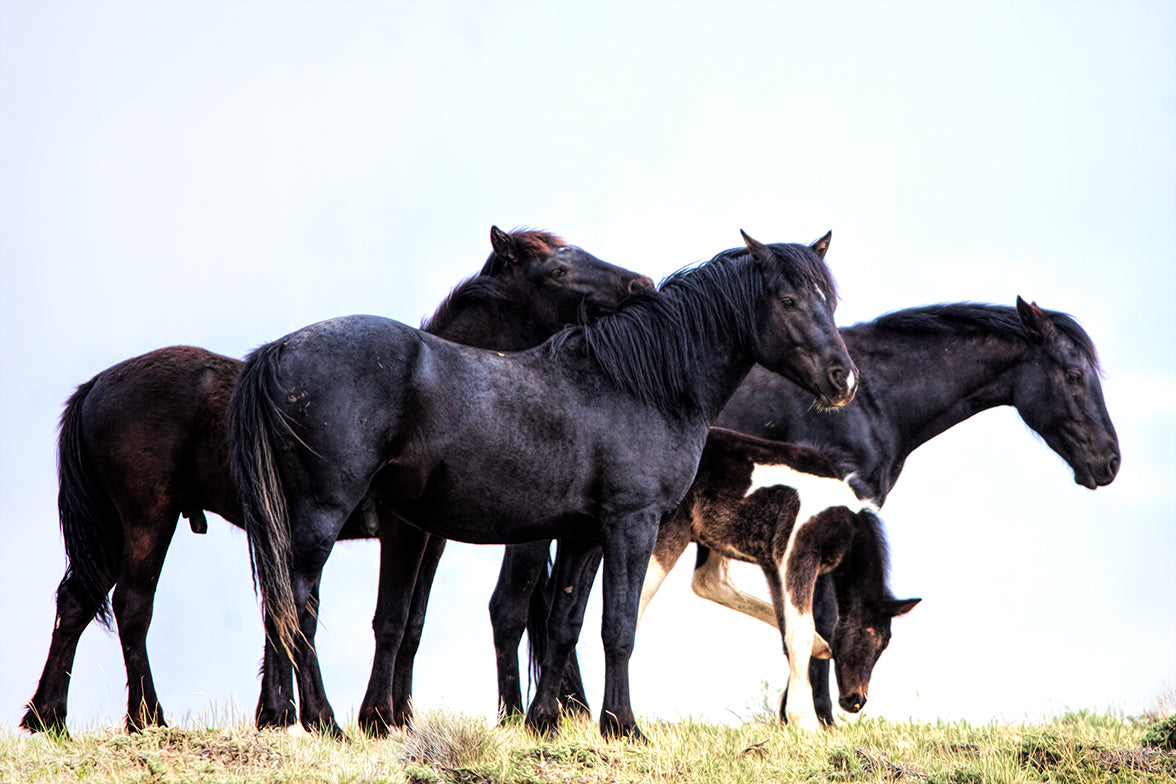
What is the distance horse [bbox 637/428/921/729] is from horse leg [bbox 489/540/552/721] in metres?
0.80

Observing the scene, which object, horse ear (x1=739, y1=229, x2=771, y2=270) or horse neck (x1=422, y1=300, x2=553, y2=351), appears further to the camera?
horse neck (x1=422, y1=300, x2=553, y2=351)

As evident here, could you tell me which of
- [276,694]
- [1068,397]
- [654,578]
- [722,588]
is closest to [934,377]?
[1068,397]

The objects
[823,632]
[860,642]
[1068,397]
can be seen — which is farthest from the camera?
[1068,397]

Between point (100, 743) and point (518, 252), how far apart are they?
4.30 metres

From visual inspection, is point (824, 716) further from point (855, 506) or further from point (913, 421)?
point (913, 421)

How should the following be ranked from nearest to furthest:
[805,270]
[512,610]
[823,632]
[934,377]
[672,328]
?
1. [805,270]
2. [672,328]
3. [512,610]
4. [823,632]
5. [934,377]

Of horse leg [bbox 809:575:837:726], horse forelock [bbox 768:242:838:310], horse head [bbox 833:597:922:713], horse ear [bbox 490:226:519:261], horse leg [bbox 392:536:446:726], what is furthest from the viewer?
horse leg [bbox 809:575:837:726]

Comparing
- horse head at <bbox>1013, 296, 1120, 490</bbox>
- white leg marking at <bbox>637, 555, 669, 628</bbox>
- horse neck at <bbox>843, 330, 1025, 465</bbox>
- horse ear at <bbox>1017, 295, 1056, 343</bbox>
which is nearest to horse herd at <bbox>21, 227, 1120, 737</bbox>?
white leg marking at <bbox>637, 555, 669, 628</bbox>

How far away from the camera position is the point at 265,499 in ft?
22.5

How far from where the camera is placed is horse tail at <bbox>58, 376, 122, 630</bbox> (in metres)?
8.97

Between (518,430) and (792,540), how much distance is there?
2.73 metres

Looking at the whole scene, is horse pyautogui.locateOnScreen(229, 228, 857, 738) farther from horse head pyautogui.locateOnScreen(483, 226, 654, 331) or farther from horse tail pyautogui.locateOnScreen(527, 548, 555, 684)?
horse tail pyautogui.locateOnScreen(527, 548, 555, 684)

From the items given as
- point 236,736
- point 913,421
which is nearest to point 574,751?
point 236,736

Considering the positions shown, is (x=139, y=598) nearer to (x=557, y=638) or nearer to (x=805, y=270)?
(x=557, y=638)
